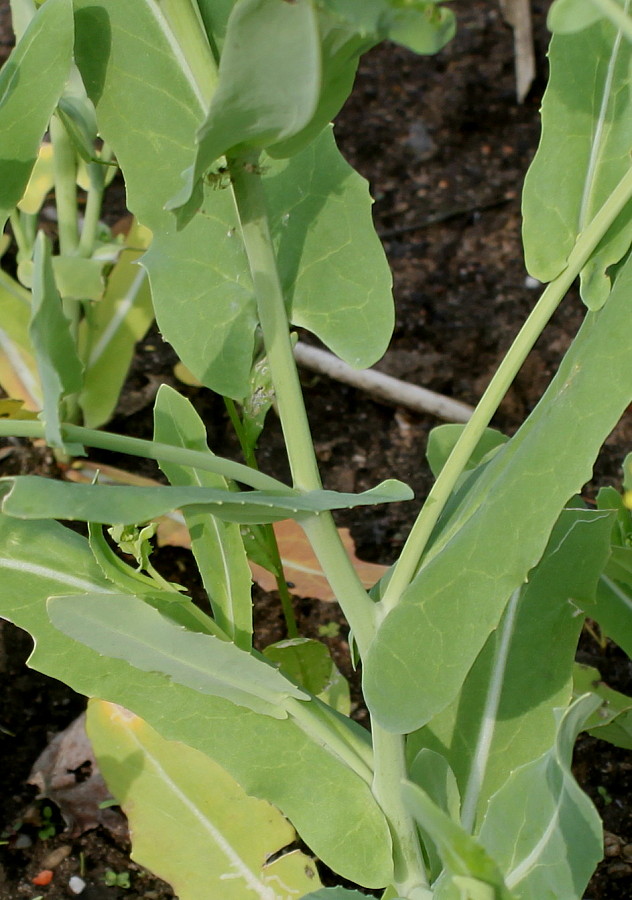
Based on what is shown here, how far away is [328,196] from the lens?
2.82 feet

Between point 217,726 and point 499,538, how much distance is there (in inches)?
13.5

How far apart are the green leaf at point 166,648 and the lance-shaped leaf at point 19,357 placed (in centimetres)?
81

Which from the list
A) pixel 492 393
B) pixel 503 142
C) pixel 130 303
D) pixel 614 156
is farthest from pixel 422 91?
pixel 492 393

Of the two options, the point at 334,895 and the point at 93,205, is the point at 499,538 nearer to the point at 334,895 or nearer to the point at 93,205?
the point at 334,895

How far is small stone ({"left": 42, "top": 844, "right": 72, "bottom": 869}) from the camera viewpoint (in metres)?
1.17

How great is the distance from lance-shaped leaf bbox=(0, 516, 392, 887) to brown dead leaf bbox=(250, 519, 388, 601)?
45 cm

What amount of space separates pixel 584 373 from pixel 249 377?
0.33m

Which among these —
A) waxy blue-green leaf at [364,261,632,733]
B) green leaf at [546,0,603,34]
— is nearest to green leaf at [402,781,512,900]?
waxy blue-green leaf at [364,261,632,733]

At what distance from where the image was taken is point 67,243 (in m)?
1.47

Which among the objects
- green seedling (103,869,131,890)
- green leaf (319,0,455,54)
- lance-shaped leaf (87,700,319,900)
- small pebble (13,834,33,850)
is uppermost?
green leaf (319,0,455,54)

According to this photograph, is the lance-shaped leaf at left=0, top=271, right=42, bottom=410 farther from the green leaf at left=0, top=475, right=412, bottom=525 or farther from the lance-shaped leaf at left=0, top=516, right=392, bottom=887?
the green leaf at left=0, top=475, right=412, bottom=525

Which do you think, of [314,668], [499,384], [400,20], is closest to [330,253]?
[499,384]

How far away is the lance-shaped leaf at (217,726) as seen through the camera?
0.85 m

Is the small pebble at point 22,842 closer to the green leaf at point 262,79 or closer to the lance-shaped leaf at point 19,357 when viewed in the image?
the lance-shaped leaf at point 19,357
